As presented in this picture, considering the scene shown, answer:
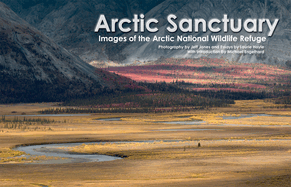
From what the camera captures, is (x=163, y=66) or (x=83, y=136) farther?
(x=163, y=66)

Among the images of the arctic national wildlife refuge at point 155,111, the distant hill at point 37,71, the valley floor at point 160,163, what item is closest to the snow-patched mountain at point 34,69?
the distant hill at point 37,71

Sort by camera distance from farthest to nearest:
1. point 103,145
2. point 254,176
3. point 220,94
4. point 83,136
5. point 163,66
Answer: point 163,66
point 220,94
point 83,136
point 103,145
point 254,176

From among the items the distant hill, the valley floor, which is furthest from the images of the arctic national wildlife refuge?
the distant hill

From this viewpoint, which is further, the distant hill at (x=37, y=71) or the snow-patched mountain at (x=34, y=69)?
the distant hill at (x=37, y=71)

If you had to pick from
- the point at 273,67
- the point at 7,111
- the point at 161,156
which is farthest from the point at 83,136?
the point at 273,67

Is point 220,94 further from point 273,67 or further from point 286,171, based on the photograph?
point 286,171

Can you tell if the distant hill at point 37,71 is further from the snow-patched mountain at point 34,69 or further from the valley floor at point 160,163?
the valley floor at point 160,163

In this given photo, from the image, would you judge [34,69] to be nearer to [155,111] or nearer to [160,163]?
[155,111]
